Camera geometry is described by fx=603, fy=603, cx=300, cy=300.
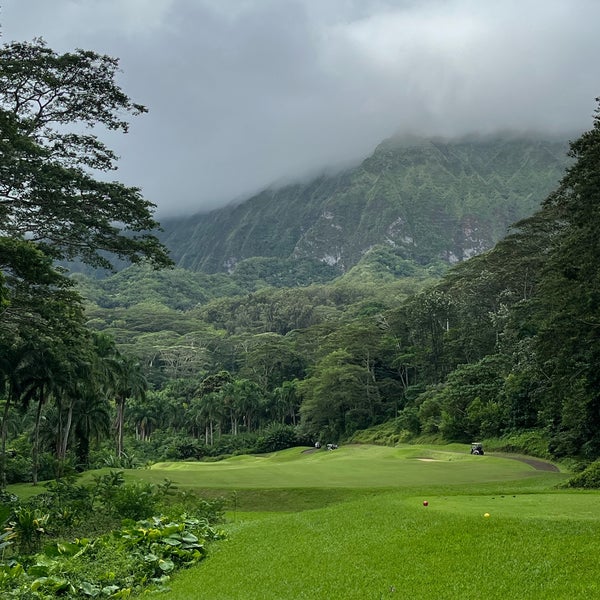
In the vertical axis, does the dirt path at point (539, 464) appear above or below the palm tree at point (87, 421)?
below

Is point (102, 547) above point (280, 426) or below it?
above

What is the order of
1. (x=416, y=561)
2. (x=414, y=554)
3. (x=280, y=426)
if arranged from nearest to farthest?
(x=416, y=561) → (x=414, y=554) → (x=280, y=426)

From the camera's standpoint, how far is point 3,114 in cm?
1830

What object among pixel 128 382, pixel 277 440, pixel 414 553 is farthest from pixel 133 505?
pixel 277 440

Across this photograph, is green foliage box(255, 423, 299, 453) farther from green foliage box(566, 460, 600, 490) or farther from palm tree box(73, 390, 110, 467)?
green foliage box(566, 460, 600, 490)

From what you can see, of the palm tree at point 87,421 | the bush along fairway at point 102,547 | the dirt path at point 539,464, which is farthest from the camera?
Result: the palm tree at point 87,421

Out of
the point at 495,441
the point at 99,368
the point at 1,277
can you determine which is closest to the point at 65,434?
the point at 99,368

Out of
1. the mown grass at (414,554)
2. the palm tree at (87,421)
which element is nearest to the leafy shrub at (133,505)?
the mown grass at (414,554)

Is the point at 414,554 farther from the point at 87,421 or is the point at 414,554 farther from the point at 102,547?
the point at 87,421

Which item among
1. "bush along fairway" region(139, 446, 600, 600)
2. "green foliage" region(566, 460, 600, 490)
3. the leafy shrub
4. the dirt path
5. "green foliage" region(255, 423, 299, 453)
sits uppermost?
"bush along fairway" region(139, 446, 600, 600)

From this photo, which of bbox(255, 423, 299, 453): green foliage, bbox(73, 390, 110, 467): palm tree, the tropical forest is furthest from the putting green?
bbox(255, 423, 299, 453): green foliage

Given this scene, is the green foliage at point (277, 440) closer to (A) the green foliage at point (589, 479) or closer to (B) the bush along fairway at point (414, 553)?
(A) the green foliage at point (589, 479)

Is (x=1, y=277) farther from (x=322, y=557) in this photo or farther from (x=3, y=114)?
(x=322, y=557)

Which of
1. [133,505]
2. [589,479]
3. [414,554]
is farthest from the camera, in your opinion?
[589,479]
